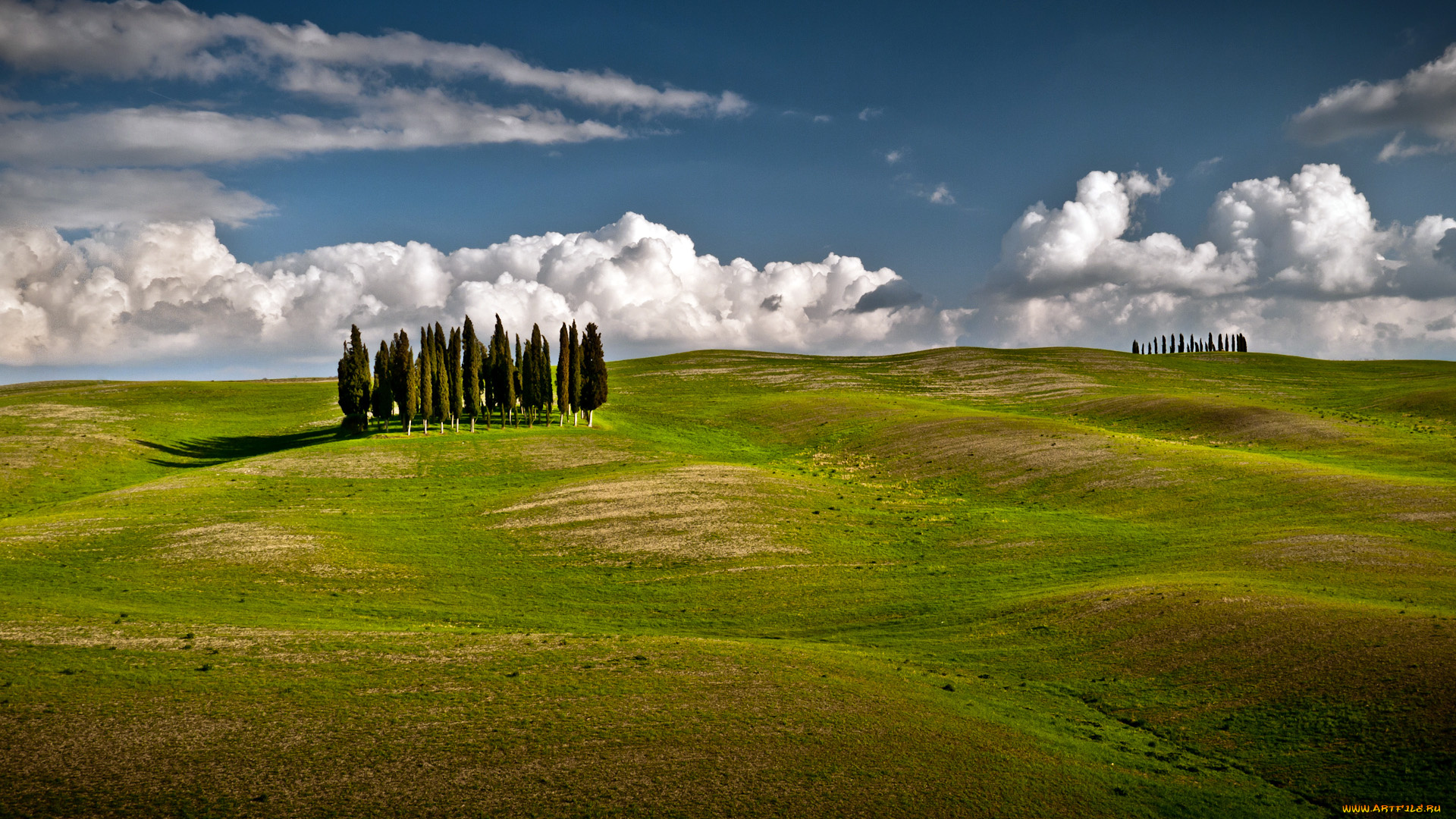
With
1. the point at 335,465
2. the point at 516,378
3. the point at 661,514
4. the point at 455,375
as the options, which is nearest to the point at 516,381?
the point at 516,378

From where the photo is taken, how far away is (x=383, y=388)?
102 meters

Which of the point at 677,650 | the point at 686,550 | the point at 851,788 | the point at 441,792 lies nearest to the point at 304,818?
the point at 441,792

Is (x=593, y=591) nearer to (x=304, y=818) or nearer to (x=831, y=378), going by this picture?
(x=304, y=818)

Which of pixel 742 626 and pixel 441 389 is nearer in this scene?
pixel 742 626

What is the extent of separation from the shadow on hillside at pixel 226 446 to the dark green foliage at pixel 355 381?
3600 mm

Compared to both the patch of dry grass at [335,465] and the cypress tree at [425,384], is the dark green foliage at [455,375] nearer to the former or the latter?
the cypress tree at [425,384]

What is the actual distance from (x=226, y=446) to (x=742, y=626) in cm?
8439

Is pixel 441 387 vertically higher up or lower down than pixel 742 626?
higher up

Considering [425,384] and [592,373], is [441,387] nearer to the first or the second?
[425,384]

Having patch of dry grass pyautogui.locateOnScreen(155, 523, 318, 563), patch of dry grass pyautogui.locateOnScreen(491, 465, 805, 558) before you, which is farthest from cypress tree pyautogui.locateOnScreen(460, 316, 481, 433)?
patch of dry grass pyautogui.locateOnScreen(155, 523, 318, 563)

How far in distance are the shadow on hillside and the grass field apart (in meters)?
2.16

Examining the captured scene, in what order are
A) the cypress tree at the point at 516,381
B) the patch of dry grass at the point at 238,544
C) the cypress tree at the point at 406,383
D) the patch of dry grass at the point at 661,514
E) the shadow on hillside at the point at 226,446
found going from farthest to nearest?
the cypress tree at the point at 516,381, the cypress tree at the point at 406,383, the shadow on hillside at the point at 226,446, the patch of dry grass at the point at 661,514, the patch of dry grass at the point at 238,544

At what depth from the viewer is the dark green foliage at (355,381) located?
101 meters

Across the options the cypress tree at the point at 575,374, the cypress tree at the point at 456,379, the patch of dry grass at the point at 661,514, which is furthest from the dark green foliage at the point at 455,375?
the patch of dry grass at the point at 661,514
